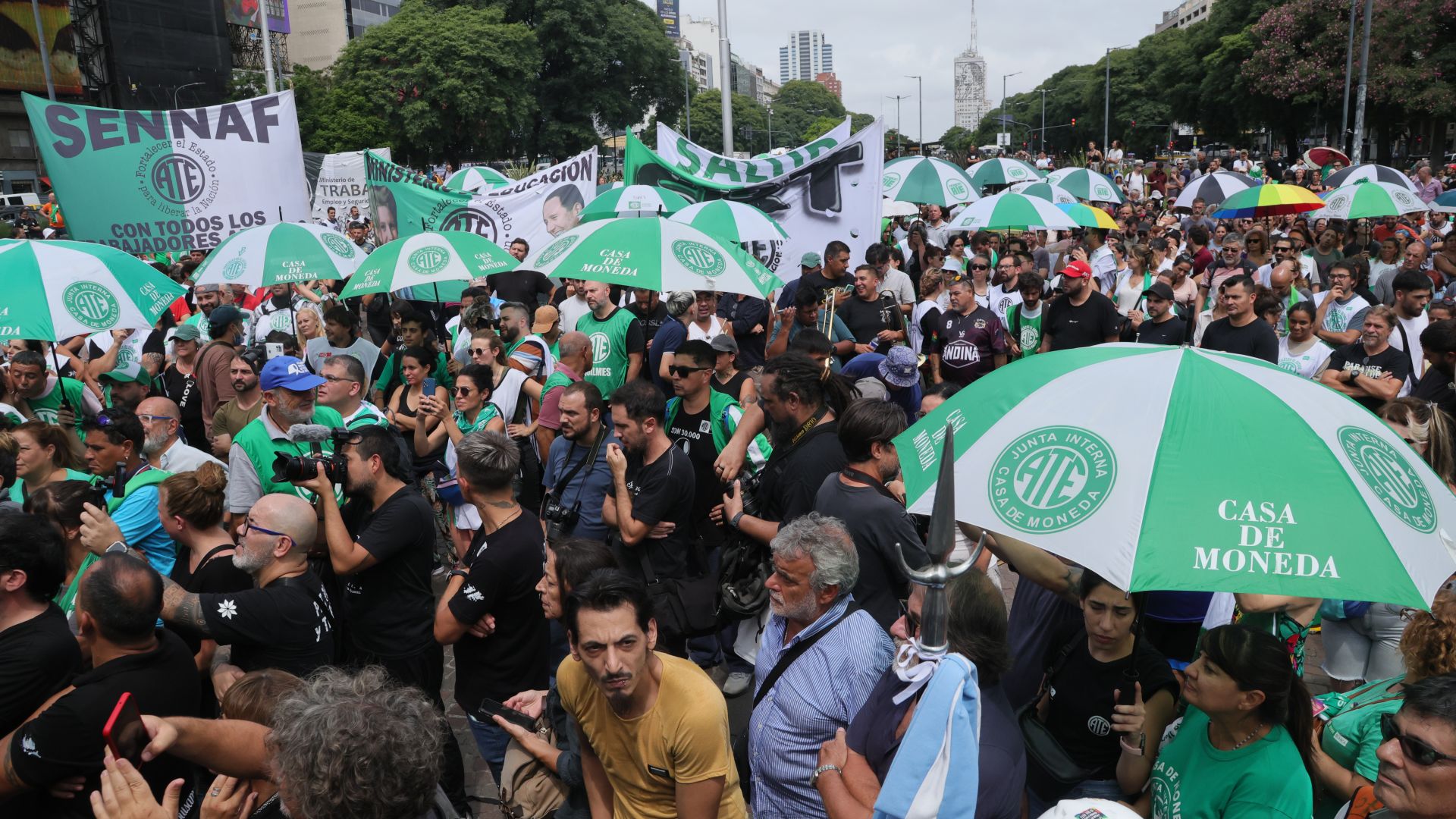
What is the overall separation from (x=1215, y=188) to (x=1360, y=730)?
13.7 m

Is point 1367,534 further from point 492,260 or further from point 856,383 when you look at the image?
point 492,260

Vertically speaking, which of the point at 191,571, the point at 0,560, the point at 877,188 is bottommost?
the point at 191,571

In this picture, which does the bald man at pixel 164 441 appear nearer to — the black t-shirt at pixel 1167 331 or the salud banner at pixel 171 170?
the salud banner at pixel 171 170

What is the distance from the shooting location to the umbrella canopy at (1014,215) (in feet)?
→ 38.3

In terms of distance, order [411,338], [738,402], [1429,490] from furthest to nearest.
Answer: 1. [411,338]
2. [738,402]
3. [1429,490]

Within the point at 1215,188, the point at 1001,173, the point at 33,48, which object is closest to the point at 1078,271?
the point at 1215,188

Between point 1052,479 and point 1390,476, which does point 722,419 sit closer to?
point 1052,479

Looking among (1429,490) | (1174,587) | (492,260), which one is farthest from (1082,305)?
(1174,587)

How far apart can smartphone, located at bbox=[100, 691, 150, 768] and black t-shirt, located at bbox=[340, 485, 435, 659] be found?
1.49 meters

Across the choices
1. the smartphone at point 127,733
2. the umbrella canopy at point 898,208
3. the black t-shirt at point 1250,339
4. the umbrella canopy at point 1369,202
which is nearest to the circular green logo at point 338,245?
the smartphone at point 127,733

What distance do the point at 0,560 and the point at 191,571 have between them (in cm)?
85

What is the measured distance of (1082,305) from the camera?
8430mm

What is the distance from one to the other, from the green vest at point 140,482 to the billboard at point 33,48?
53.1 metres

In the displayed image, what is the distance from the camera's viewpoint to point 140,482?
4691 mm
